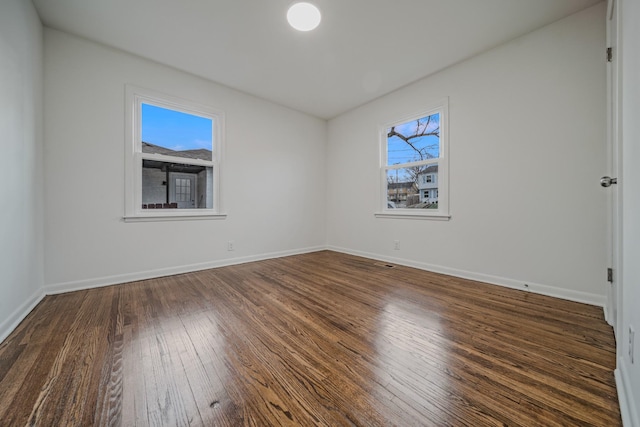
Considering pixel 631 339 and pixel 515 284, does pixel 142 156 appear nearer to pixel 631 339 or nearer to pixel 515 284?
pixel 631 339

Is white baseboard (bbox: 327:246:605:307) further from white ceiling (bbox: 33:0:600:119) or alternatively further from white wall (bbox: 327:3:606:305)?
white ceiling (bbox: 33:0:600:119)

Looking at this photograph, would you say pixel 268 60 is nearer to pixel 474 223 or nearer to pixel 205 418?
pixel 474 223

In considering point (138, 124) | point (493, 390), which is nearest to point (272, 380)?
point (493, 390)

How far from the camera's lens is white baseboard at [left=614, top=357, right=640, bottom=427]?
86 centimetres

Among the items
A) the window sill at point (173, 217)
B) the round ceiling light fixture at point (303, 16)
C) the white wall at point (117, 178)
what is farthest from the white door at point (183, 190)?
the round ceiling light fixture at point (303, 16)

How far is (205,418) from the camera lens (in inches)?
38.5

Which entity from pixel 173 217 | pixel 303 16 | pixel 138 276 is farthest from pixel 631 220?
pixel 138 276

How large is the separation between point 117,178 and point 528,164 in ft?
14.4

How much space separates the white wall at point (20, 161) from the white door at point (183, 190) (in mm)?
1138

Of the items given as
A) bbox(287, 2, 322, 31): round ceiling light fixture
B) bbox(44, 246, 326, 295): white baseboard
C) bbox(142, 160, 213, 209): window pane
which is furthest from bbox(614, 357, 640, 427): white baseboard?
bbox(142, 160, 213, 209): window pane

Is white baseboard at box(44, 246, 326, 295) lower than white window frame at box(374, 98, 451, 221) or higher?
lower

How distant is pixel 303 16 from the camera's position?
2.25m

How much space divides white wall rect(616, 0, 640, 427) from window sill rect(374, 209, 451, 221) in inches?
77.8

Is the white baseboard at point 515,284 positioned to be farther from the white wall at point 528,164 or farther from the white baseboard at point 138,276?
the white baseboard at point 138,276
